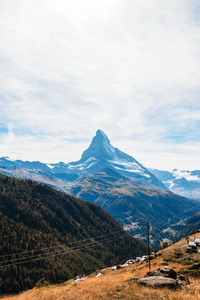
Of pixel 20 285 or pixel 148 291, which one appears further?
pixel 20 285

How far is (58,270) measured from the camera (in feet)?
516

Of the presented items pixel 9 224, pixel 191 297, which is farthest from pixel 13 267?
pixel 191 297

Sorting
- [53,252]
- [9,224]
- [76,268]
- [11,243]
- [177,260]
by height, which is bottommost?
[76,268]

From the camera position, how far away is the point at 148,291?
16.2m

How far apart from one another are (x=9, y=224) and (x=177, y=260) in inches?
7734

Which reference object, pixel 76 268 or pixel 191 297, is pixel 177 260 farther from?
pixel 76 268

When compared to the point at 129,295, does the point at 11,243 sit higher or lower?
lower

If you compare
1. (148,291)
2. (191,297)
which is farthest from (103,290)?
(191,297)

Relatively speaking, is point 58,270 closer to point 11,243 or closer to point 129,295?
point 11,243

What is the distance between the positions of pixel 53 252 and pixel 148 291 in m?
199

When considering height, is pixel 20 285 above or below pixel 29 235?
below

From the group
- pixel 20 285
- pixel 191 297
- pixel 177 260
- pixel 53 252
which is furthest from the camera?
pixel 53 252

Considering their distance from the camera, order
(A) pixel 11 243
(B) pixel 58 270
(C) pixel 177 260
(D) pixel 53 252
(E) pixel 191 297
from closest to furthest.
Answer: (E) pixel 191 297
(C) pixel 177 260
(B) pixel 58 270
(A) pixel 11 243
(D) pixel 53 252

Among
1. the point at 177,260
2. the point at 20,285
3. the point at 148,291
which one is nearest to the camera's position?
the point at 148,291
